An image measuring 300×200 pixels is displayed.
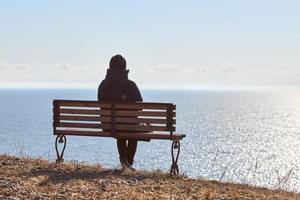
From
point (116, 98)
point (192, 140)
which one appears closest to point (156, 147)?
point (192, 140)

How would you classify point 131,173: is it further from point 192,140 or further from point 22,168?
point 192,140

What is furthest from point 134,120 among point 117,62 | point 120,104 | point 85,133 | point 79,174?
point 79,174

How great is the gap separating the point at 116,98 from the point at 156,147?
303 feet

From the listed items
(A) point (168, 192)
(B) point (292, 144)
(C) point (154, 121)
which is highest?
(C) point (154, 121)

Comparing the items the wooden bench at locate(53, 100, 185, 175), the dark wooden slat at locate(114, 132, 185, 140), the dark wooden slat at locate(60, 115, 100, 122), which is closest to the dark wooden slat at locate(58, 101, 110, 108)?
the wooden bench at locate(53, 100, 185, 175)

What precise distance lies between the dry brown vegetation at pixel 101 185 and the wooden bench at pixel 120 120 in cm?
99

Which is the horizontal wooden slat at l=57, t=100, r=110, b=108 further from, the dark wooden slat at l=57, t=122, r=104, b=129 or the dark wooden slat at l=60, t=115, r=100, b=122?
the dark wooden slat at l=57, t=122, r=104, b=129

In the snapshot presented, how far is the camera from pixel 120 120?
11500mm

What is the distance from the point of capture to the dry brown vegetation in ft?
26.7

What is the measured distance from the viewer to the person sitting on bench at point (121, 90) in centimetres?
1188

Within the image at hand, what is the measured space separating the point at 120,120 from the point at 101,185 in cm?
285

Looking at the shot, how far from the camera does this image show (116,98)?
1195 cm

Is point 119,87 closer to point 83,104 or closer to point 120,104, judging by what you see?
point 120,104

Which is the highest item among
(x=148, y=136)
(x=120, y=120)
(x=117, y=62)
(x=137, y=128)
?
(x=117, y=62)
